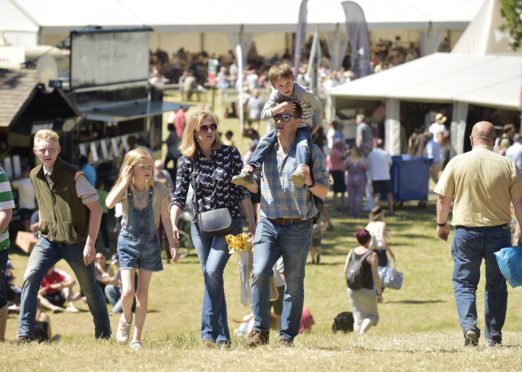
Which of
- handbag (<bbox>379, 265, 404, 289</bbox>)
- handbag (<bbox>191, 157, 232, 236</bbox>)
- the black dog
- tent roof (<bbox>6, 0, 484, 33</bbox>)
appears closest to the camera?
handbag (<bbox>191, 157, 232, 236</bbox>)

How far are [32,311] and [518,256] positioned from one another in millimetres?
3424

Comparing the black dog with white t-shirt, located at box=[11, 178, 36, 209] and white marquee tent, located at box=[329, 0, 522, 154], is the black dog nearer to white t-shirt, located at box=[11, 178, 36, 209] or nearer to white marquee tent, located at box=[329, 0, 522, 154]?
white t-shirt, located at box=[11, 178, 36, 209]

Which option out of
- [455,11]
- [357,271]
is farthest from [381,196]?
[455,11]

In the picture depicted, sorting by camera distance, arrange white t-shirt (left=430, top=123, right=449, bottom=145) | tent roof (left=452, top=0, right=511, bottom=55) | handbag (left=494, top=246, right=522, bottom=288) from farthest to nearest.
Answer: tent roof (left=452, top=0, right=511, bottom=55)
white t-shirt (left=430, top=123, right=449, bottom=145)
handbag (left=494, top=246, right=522, bottom=288)

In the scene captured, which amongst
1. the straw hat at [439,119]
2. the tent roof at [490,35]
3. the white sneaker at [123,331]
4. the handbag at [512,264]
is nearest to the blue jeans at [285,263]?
the white sneaker at [123,331]

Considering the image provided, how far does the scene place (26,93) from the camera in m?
17.6

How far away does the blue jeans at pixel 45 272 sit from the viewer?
27.3 ft

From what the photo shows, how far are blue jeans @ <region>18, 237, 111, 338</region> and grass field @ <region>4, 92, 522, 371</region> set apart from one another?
0.22 metres

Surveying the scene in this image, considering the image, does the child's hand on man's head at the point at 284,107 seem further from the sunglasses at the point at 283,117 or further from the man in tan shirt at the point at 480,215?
the man in tan shirt at the point at 480,215

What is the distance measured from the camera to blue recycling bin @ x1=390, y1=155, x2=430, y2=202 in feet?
71.4

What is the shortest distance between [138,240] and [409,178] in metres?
14.2

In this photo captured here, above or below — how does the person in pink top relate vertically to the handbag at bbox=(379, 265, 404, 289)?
above

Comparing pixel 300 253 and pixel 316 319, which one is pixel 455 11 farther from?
pixel 300 253

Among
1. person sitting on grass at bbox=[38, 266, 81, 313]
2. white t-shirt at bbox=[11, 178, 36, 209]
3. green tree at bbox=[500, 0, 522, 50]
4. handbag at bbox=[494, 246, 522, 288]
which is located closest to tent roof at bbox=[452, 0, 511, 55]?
green tree at bbox=[500, 0, 522, 50]
